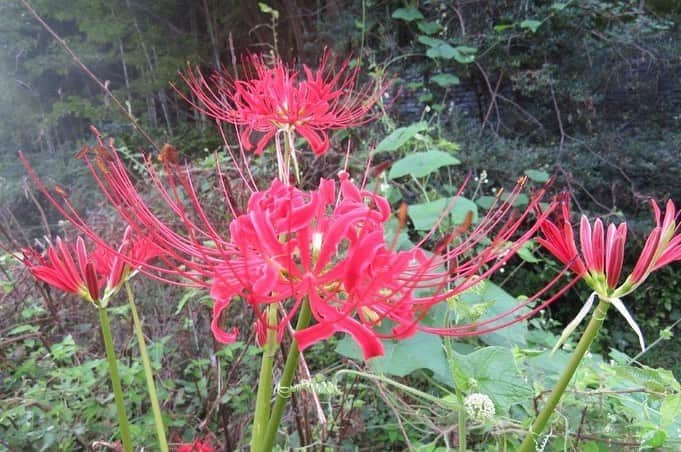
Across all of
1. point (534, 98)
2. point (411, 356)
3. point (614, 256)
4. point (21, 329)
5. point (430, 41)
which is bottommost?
point (534, 98)

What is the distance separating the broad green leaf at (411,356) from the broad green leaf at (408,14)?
8.45 feet

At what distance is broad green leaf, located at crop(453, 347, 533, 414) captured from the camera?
0.59 meters

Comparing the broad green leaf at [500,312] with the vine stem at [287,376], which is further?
the broad green leaf at [500,312]

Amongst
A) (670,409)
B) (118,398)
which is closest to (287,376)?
(118,398)

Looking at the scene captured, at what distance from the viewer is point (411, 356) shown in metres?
1.05

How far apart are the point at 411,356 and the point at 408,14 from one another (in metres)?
2.66

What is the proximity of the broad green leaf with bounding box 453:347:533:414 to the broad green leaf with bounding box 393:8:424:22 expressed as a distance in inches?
115

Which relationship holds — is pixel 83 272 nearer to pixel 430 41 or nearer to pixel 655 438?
pixel 655 438

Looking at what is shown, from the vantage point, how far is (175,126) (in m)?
4.95

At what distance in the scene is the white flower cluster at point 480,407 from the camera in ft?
1.76

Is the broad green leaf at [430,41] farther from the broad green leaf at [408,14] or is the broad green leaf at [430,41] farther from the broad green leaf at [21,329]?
the broad green leaf at [21,329]

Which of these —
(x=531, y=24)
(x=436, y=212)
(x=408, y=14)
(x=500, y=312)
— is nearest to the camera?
(x=500, y=312)

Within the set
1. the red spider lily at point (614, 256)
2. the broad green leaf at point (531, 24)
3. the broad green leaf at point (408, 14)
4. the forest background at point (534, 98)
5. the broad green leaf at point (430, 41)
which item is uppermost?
the broad green leaf at point (408, 14)

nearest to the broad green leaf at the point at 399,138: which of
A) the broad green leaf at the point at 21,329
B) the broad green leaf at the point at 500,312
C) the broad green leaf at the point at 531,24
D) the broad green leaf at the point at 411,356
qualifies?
the broad green leaf at the point at 500,312
